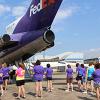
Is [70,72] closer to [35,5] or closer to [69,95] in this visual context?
[69,95]

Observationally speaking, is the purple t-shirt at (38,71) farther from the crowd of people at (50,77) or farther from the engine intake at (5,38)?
the engine intake at (5,38)

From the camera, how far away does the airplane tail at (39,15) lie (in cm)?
2267

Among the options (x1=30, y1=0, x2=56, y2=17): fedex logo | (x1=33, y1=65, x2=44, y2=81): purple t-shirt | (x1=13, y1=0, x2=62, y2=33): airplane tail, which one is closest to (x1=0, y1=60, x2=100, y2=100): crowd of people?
(x1=33, y1=65, x2=44, y2=81): purple t-shirt

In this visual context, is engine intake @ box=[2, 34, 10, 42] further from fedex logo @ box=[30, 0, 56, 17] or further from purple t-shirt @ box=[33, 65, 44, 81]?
purple t-shirt @ box=[33, 65, 44, 81]

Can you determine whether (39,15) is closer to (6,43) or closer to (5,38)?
(5,38)

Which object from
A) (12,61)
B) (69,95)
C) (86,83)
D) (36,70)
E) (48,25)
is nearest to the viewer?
(36,70)

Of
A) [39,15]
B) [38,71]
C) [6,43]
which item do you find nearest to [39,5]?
[39,15]

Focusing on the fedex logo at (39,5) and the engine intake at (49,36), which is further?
the fedex logo at (39,5)

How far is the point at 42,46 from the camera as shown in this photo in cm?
2312

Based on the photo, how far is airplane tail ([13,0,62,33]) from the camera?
2267 centimetres

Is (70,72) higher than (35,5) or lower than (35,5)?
lower

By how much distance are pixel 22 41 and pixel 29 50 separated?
0.87 meters

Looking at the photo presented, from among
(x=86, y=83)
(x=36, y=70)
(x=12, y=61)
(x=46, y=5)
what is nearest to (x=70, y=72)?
(x=86, y=83)

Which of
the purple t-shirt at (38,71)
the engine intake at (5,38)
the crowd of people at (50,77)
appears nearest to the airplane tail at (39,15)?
the engine intake at (5,38)
